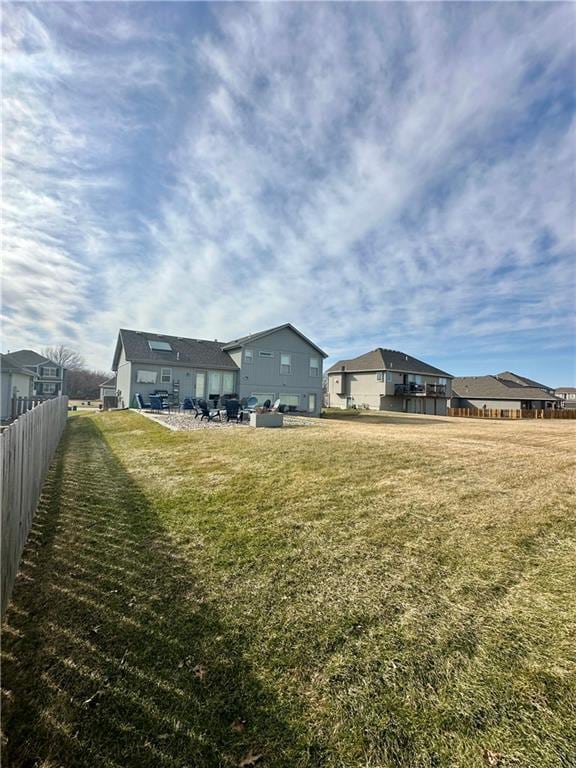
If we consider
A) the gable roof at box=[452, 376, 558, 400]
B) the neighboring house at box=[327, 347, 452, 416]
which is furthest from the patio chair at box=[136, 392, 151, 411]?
the gable roof at box=[452, 376, 558, 400]

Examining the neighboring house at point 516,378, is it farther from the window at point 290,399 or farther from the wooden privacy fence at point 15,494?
the wooden privacy fence at point 15,494

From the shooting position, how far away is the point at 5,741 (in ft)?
5.67

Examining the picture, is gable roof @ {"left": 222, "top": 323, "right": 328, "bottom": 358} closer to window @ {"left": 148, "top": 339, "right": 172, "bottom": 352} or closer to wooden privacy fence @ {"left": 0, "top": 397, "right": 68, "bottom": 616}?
window @ {"left": 148, "top": 339, "right": 172, "bottom": 352}

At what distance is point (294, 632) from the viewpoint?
2510mm

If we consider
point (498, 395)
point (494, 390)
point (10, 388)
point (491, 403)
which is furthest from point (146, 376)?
point (494, 390)

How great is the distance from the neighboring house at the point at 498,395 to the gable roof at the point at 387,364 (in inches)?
339

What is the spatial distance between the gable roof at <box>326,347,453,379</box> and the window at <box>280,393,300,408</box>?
49.4 feet

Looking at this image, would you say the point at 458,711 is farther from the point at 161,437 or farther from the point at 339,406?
the point at 339,406

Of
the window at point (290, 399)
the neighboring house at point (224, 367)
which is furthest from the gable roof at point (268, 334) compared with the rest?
the window at point (290, 399)

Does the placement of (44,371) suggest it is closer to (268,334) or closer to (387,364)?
(268,334)

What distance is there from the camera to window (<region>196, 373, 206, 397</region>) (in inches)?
947

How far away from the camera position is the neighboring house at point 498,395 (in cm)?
4578

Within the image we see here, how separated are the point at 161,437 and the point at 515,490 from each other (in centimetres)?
937

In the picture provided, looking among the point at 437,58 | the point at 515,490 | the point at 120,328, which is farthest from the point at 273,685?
the point at 120,328
